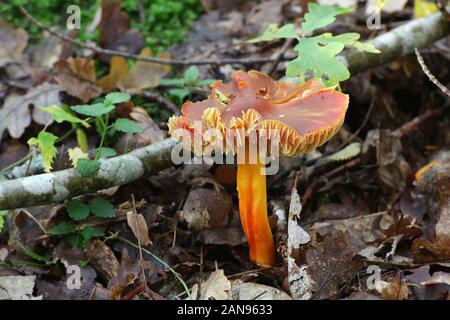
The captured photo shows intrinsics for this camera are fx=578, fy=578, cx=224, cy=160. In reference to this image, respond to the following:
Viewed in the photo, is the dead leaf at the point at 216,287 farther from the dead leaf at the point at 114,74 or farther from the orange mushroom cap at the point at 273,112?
the dead leaf at the point at 114,74

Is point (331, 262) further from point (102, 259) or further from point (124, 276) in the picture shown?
point (102, 259)

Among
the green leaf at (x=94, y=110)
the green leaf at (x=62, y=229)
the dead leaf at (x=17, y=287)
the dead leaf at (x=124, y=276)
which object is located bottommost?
the dead leaf at (x=17, y=287)

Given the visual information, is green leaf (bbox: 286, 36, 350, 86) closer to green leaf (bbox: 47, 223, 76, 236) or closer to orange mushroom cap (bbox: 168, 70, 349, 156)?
orange mushroom cap (bbox: 168, 70, 349, 156)

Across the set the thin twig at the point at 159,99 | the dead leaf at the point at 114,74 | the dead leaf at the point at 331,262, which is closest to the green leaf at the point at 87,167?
the thin twig at the point at 159,99

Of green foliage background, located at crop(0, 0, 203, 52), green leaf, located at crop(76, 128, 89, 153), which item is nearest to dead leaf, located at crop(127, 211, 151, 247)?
green leaf, located at crop(76, 128, 89, 153)

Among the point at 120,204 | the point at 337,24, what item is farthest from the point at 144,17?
the point at 120,204

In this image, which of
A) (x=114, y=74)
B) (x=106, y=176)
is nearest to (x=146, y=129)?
(x=106, y=176)
